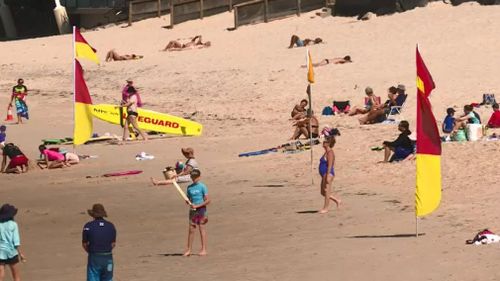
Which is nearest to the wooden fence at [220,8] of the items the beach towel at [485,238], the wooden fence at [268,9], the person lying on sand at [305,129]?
the wooden fence at [268,9]

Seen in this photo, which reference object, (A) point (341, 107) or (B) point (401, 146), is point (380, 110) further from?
(B) point (401, 146)

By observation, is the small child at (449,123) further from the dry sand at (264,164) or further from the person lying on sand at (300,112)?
the person lying on sand at (300,112)

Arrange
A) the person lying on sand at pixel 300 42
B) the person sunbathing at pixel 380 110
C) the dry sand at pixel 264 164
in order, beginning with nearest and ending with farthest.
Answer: the dry sand at pixel 264 164, the person sunbathing at pixel 380 110, the person lying on sand at pixel 300 42

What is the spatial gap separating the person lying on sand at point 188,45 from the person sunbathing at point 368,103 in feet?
42.0

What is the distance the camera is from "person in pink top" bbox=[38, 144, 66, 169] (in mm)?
27600

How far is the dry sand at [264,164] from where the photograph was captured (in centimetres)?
1731

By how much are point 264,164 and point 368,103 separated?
16.5ft

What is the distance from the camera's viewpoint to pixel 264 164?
2612 cm

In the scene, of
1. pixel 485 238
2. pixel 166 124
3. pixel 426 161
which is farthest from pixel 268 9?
pixel 485 238

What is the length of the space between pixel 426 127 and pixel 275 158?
900 cm

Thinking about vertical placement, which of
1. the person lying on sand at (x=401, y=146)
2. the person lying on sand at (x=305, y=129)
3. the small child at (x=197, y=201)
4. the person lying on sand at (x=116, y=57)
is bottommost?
the small child at (x=197, y=201)

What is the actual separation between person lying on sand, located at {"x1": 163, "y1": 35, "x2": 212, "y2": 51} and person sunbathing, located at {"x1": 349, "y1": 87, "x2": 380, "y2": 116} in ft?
42.0

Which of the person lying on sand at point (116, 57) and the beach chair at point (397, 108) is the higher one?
the person lying on sand at point (116, 57)

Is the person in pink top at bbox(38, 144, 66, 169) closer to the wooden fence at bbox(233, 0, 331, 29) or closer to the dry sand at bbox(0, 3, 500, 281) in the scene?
the dry sand at bbox(0, 3, 500, 281)
